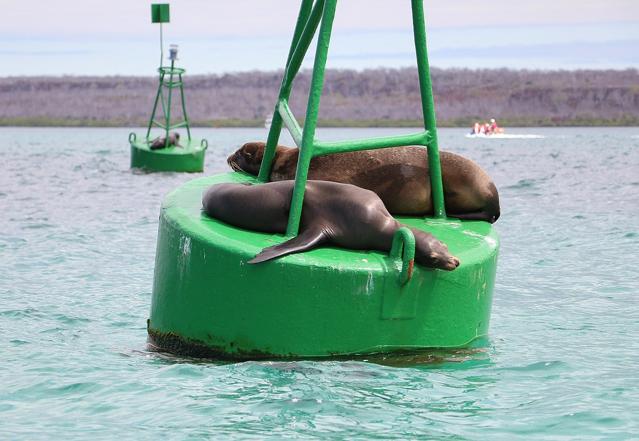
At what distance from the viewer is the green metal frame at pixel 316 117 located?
6.39 metres

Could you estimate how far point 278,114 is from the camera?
7.63 m

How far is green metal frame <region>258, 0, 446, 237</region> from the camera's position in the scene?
639 cm

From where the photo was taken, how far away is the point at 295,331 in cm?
615

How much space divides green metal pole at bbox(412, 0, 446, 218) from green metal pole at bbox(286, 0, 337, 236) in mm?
785

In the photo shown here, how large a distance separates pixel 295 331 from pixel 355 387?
0.50 meters

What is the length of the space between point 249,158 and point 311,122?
6.94 feet

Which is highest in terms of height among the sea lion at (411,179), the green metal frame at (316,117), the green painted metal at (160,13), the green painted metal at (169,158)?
the green painted metal at (160,13)

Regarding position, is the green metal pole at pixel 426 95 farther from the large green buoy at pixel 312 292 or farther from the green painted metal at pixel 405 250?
the green painted metal at pixel 405 250

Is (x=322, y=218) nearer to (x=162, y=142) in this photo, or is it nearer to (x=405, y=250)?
(x=405, y=250)

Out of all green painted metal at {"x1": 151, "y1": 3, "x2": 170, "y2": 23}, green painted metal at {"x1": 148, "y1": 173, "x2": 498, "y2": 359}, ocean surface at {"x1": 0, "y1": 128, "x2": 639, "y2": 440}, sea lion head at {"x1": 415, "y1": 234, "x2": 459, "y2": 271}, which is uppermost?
green painted metal at {"x1": 151, "y1": 3, "x2": 170, "y2": 23}

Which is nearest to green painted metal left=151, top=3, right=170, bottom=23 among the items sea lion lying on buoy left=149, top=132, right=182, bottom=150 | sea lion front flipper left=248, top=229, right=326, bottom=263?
sea lion lying on buoy left=149, top=132, right=182, bottom=150

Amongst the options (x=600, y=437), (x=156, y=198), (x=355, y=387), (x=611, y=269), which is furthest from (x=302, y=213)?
(x=156, y=198)

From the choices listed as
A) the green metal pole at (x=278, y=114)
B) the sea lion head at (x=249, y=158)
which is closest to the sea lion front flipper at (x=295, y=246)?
the green metal pole at (x=278, y=114)

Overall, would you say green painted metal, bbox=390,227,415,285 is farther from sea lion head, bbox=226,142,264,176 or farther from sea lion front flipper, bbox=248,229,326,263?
sea lion head, bbox=226,142,264,176
